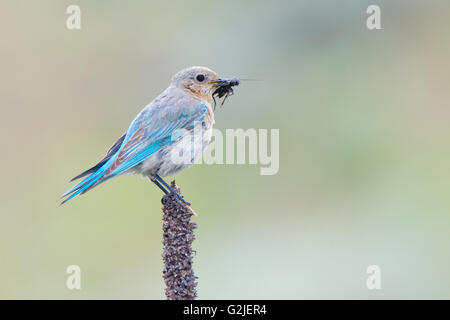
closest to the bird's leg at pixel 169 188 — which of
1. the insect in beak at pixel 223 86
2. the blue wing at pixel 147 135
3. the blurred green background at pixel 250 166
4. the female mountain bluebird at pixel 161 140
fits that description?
the female mountain bluebird at pixel 161 140

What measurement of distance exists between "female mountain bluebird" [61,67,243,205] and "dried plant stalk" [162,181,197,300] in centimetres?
89

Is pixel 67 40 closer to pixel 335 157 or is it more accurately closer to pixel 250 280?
pixel 335 157

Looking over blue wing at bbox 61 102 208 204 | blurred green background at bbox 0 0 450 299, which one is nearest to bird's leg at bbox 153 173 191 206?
blue wing at bbox 61 102 208 204

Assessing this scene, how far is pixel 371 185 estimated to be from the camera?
485 inches

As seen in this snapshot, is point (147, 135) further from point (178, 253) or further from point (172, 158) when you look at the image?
point (178, 253)

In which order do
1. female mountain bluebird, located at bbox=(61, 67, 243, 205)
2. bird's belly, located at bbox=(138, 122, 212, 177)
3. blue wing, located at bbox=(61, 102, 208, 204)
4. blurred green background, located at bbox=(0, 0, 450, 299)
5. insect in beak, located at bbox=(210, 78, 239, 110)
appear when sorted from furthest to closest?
blurred green background, located at bbox=(0, 0, 450, 299), insect in beak, located at bbox=(210, 78, 239, 110), bird's belly, located at bbox=(138, 122, 212, 177), female mountain bluebird, located at bbox=(61, 67, 243, 205), blue wing, located at bbox=(61, 102, 208, 204)

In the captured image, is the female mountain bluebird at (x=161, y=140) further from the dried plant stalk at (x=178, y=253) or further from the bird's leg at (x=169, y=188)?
the dried plant stalk at (x=178, y=253)

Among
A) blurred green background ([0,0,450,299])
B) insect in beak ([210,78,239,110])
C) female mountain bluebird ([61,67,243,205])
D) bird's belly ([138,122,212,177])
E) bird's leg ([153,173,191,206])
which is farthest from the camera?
blurred green background ([0,0,450,299])

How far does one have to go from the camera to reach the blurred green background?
1002 cm

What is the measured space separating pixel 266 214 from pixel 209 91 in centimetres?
487

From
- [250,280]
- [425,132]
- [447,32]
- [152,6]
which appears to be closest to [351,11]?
[447,32]

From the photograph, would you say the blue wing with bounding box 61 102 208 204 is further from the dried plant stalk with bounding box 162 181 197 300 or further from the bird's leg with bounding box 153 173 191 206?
the dried plant stalk with bounding box 162 181 197 300

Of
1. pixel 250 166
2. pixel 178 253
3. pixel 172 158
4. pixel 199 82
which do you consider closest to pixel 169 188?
pixel 172 158

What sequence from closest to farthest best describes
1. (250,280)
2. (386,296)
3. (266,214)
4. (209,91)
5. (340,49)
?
1. (209,91)
2. (386,296)
3. (250,280)
4. (266,214)
5. (340,49)
